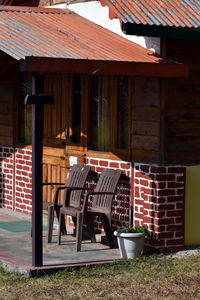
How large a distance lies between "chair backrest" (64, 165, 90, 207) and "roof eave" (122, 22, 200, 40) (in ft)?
8.59

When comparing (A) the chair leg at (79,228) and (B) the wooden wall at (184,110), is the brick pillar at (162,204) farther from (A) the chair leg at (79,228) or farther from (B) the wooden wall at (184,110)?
(A) the chair leg at (79,228)

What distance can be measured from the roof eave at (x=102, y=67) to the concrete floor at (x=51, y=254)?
244 centimetres

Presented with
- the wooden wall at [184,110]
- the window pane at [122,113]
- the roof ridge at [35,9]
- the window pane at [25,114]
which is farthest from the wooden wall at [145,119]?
the window pane at [25,114]

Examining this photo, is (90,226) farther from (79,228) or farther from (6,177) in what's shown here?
(6,177)

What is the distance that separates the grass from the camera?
27.7ft

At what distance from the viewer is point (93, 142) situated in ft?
39.6

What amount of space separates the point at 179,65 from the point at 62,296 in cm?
359

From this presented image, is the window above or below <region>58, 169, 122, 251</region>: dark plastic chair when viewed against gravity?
above

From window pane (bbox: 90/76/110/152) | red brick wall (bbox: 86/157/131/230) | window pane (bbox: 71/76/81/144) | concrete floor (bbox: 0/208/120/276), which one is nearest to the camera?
concrete floor (bbox: 0/208/120/276)

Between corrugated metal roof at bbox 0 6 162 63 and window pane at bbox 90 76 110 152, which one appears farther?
window pane at bbox 90 76 110 152

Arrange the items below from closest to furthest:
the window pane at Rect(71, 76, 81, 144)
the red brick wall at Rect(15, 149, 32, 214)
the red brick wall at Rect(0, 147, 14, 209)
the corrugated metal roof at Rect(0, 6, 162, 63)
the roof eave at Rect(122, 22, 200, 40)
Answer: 1. the corrugated metal roof at Rect(0, 6, 162, 63)
2. the roof eave at Rect(122, 22, 200, 40)
3. the window pane at Rect(71, 76, 81, 144)
4. the red brick wall at Rect(15, 149, 32, 214)
5. the red brick wall at Rect(0, 147, 14, 209)

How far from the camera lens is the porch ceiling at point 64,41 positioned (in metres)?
9.51

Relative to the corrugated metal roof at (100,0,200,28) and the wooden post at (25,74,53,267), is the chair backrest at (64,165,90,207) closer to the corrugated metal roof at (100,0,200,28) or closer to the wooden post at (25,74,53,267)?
the wooden post at (25,74,53,267)

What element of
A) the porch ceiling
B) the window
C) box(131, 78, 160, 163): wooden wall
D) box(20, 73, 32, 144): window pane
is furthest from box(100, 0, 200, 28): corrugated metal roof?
box(20, 73, 32, 144): window pane
